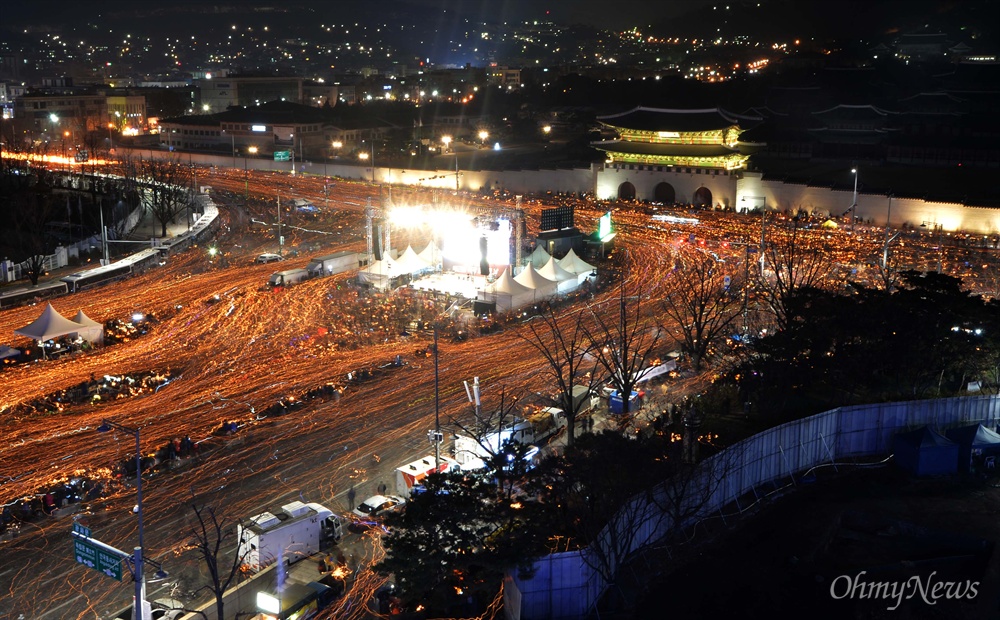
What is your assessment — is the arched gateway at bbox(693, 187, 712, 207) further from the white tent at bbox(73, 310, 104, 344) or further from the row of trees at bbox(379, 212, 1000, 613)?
the white tent at bbox(73, 310, 104, 344)

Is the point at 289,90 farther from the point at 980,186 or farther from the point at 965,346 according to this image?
the point at 965,346

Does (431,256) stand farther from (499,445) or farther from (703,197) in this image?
(703,197)

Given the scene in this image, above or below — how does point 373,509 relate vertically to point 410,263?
below

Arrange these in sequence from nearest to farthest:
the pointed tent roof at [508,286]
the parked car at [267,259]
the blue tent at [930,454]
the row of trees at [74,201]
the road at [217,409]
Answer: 1. the road at [217,409]
2. the blue tent at [930,454]
3. the pointed tent roof at [508,286]
4. the parked car at [267,259]
5. the row of trees at [74,201]

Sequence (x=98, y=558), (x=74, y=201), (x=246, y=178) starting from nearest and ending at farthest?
1. (x=98, y=558)
2. (x=74, y=201)
3. (x=246, y=178)

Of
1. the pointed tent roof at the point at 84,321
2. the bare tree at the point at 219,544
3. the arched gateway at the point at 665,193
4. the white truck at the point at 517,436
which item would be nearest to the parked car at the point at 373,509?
the white truck at the point at 517,436

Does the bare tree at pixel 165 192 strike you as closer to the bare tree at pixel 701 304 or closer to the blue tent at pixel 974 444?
the bare tree at pixel 701 304

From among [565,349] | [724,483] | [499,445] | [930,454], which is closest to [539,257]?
[565,349]
